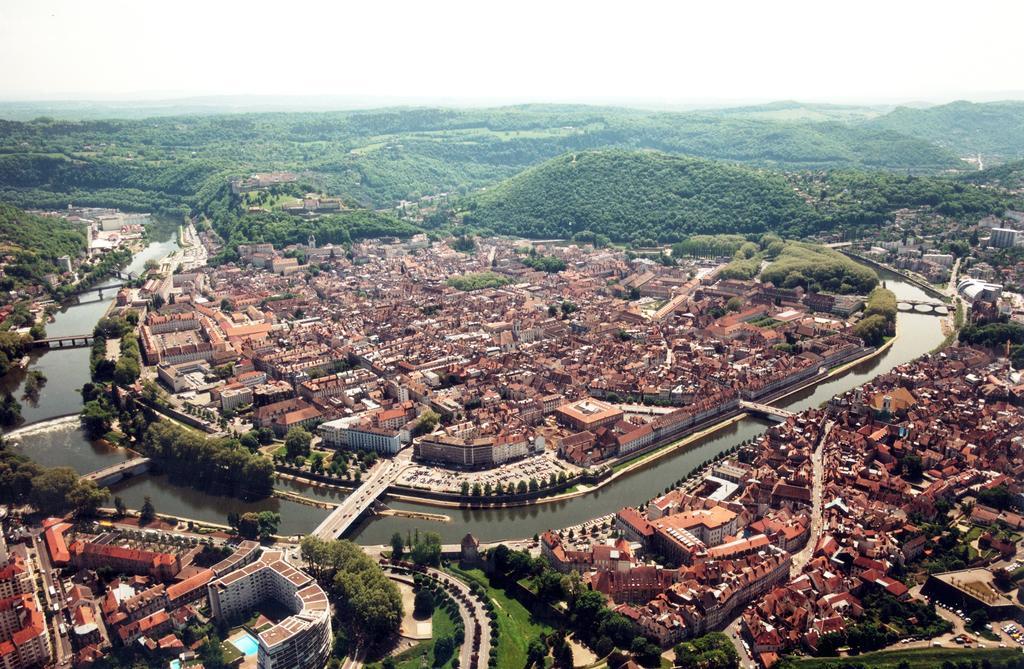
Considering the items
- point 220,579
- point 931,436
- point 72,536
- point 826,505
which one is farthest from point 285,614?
point 931,436

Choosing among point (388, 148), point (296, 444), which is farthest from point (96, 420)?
point (388, 148)

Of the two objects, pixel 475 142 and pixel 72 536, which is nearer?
pixel 72 536

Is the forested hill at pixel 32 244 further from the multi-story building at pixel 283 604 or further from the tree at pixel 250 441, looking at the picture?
the multi-story building at pixel 283 604

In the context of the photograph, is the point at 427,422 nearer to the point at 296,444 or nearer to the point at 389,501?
the point at 296,444

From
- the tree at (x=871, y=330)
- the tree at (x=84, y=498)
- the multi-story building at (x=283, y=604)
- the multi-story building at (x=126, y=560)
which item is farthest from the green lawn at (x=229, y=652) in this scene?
the tree at (x=871, y=330)

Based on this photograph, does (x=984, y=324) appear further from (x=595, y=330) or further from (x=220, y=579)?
(x=220, y=579)

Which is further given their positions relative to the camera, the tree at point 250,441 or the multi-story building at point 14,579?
the tree at point 250,441

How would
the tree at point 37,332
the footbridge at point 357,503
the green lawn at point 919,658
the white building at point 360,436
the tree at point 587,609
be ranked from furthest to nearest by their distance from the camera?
the tree at point 37,332 → the white building at point 360,436 → the footbridge at point 357,503 → the tree at point 587,609 → the green lawn at point 919,658
